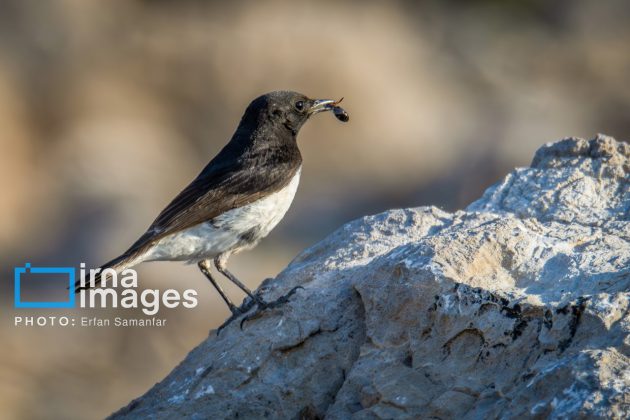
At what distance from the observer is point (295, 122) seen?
907cm

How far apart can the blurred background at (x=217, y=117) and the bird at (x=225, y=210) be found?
6.30 m

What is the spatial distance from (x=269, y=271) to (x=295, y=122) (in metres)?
7.05

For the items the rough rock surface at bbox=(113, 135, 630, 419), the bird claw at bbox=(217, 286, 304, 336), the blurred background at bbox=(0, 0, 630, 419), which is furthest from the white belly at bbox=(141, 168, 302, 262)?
the blurred background at bbox=(0, 0, 630, 419)

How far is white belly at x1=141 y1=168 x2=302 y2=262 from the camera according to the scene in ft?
26.8

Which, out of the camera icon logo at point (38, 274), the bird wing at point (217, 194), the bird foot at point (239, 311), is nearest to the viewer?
the bird foot at point (239, 311)

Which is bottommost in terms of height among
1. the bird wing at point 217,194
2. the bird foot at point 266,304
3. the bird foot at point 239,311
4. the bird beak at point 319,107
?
the bird foot at point 266,304

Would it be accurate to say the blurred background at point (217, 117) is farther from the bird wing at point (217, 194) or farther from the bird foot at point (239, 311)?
the bird foot at point (239, 311)

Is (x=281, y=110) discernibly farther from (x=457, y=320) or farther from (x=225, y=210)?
(x=457, y=320)

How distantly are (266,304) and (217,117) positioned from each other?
1225 cm

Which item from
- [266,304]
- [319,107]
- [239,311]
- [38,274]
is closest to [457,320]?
[266,304]

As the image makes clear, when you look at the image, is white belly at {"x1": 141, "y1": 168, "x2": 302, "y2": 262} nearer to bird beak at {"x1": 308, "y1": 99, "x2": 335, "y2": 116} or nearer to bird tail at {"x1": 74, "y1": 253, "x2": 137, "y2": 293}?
bird tail at {"x1": 74, "y1": 253, "x2": 137, "y2": 293}

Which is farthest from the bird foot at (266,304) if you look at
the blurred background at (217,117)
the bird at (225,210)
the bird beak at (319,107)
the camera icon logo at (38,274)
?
the camera icon logo at (38,274)

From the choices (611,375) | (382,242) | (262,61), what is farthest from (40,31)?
(611,375)

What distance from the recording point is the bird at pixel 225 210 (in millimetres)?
8086
